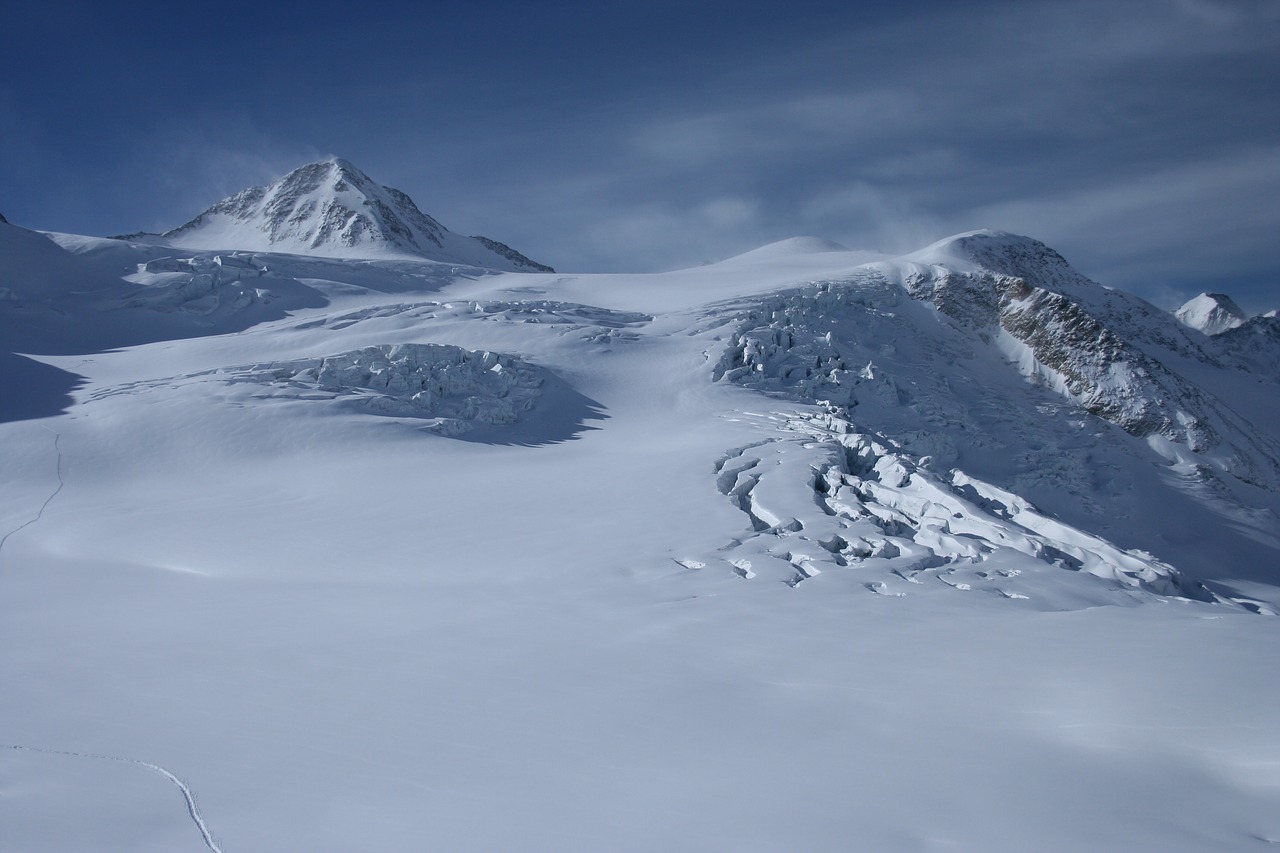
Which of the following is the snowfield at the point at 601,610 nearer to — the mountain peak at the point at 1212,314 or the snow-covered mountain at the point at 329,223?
the snow-covered mountain at the point at 329,223

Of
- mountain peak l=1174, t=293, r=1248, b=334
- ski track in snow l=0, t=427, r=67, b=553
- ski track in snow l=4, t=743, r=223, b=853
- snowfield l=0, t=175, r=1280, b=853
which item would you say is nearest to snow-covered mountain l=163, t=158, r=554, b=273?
snowfield l=0, t=175, r=1280, b=853

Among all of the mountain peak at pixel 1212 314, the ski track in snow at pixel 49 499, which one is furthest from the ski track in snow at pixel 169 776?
the mountain peak at pixel 1212 314

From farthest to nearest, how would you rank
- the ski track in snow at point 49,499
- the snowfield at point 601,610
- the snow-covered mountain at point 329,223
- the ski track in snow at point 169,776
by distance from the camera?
the snow-covered mountain at point 329,223
the ski track in snow at point 49,499
the snowfield at point 601,610
the ski track in snow at point 169,776

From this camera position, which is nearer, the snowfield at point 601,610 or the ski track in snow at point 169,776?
the ski track in snow at point 169,776

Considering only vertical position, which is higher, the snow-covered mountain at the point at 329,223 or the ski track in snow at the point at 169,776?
the snow-covered mountain at the point at 329,223

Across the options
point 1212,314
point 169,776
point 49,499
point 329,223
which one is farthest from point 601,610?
→ point 1212,314

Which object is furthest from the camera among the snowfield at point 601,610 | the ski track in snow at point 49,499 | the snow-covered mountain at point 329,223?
the snow-covered mountain at point 329,223

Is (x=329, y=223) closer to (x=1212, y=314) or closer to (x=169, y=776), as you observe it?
(x=169, y=776)

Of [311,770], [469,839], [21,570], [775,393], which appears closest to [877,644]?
[469,839]
